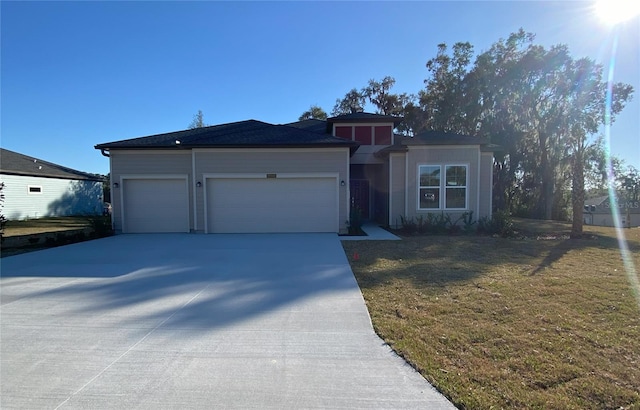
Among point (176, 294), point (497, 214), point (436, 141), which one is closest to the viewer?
point (176, 294)

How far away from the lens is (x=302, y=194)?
40.0 feet

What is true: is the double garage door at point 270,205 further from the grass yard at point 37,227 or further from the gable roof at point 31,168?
the gable roof at point 31,168

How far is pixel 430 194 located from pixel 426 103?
1478 cm

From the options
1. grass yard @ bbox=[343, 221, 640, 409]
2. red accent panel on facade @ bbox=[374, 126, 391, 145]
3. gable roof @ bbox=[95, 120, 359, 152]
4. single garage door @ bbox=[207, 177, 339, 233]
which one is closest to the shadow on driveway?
grass yard @ bbox=[343, 221, 640, 409]

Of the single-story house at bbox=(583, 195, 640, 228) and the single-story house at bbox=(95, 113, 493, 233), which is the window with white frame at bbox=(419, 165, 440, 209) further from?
the single-story house at bbox=(583, 195, 640, 228)

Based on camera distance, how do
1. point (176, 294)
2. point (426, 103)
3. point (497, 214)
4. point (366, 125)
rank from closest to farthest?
point (176, 294) < point (497, 214) < point (366, 125) < point (426, 103)

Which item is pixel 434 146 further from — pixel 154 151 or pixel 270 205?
pixel 154 151

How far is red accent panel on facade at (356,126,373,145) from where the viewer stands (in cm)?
1583

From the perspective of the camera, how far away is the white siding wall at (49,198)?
1994cm

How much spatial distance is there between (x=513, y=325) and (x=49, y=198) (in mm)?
28420

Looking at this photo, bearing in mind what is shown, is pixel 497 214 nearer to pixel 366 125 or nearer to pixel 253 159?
pixel 366 125

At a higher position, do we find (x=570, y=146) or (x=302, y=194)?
(x=570, y=146)

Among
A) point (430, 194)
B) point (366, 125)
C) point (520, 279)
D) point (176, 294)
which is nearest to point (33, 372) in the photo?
point (176, 294)

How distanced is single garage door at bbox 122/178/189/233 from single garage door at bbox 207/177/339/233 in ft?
3.91
